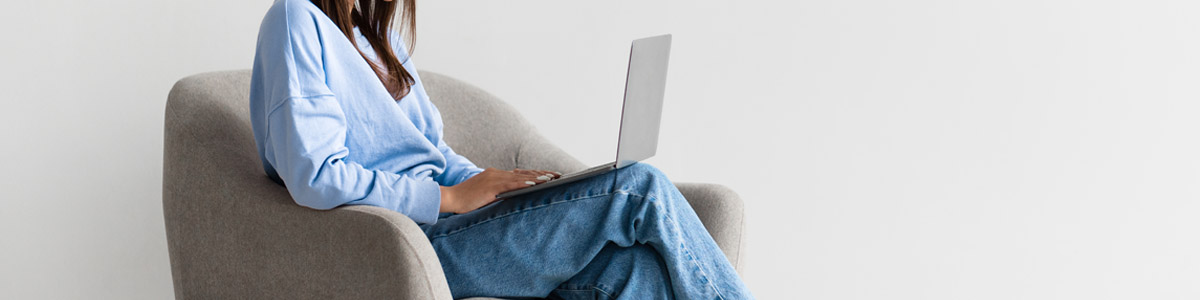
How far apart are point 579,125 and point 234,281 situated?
1268 millimetres

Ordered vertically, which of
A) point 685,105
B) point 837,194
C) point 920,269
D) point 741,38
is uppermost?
point 741,38

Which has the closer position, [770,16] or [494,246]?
[494,246]

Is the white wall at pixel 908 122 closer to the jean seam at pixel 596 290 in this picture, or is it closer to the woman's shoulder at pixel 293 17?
the woman's shoulder at pixel 293 17

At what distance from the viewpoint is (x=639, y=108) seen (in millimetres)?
1511

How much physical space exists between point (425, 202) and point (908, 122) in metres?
1.66

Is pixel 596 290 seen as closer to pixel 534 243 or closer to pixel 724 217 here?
pixel 534 243

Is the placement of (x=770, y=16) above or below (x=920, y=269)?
above

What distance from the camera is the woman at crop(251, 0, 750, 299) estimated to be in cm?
145

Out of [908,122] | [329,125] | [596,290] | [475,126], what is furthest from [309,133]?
[908,122]

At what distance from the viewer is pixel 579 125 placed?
107 inches

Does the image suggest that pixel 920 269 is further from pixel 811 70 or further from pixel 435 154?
pixel 435 154

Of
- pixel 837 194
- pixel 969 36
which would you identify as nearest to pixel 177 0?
pixel 837 194

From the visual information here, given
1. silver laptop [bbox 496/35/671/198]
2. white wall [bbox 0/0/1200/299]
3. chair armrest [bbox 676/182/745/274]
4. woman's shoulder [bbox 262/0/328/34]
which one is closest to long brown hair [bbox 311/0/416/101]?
woman's shoulder [bbox 262/0/328/34]

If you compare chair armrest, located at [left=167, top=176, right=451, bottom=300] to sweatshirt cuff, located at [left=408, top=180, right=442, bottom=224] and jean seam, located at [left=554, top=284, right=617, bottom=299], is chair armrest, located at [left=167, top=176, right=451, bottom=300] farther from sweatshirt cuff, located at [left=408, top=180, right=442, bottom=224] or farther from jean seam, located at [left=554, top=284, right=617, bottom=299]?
jean seam, located at [left=554, top=284, right=617, bottom=299]
